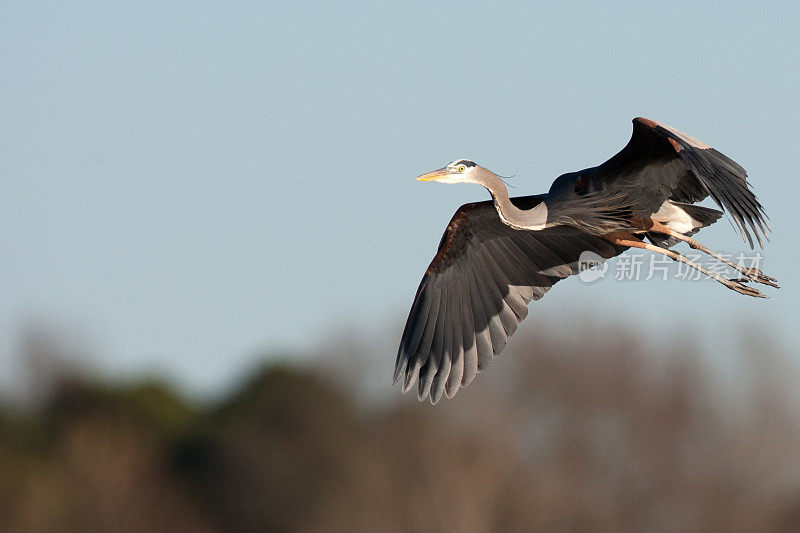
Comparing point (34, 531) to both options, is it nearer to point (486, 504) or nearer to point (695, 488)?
point (486, 504)

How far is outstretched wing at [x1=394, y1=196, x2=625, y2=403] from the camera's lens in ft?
35.2

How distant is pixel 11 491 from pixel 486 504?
782cm

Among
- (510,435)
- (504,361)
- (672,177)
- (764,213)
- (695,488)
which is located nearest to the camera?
(764,213)

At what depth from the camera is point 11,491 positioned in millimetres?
21938

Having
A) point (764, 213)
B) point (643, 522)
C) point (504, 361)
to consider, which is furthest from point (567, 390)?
point (764, 213)

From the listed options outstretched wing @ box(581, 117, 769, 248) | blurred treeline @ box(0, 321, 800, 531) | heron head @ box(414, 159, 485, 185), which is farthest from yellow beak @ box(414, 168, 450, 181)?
blurred treeline @ box(0, 321, 800, 531)

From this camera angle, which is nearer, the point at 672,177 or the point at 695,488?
the point at 672,177

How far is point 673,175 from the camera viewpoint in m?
10.2

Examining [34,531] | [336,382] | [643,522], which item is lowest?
[643,522]

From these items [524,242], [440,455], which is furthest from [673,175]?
[440,455]

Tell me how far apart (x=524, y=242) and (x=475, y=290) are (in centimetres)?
56

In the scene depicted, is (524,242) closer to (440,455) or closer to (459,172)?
(459,172)

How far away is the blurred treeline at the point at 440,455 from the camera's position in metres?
21.6

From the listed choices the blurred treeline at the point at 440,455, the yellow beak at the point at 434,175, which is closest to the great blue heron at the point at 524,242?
the yellow beak at the point at 434,175
